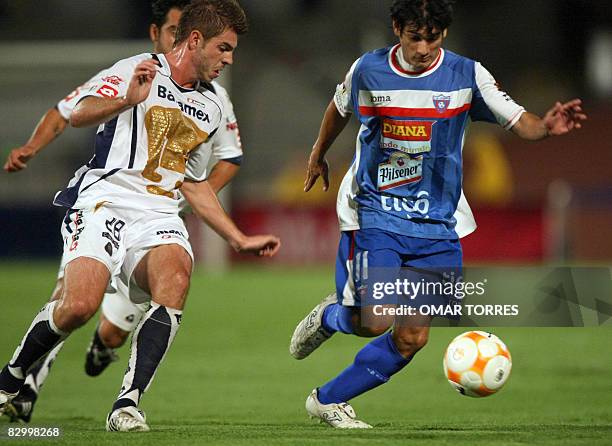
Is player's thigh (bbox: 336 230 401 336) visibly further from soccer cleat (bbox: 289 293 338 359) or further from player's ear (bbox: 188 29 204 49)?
player's ear (bbox: 188 29 204 49)

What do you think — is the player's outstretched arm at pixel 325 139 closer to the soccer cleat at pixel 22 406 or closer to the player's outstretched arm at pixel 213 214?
the player's outstretched arm at pixel 213 214

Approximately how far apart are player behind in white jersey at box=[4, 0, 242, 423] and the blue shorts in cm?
104

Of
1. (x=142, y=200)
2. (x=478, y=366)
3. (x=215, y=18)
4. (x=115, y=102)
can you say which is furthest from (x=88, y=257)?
(x=478, y=366)

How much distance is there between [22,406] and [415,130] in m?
2.60

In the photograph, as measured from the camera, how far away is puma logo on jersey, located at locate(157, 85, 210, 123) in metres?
5.82

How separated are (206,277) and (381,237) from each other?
1142 cm

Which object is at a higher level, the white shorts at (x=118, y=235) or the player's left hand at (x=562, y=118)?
the player's left hand at (x=562, y=118)

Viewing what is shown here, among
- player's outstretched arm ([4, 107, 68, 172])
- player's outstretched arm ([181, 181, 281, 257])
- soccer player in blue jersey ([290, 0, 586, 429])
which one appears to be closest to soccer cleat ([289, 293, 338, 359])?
soccer player in blue jersey ([290, 0, 586, 429])

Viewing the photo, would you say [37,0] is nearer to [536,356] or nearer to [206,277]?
[206,277]

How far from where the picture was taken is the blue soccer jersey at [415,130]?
5.70 m

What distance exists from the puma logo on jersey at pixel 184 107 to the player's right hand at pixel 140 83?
0.43 meters

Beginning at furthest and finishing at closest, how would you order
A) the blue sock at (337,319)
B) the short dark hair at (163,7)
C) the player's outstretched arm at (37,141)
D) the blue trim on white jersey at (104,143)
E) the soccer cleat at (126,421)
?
1. the short dark hair at (163,7)
2. the blue sock at (337,319)
3. the blue trim on white jersey at (104,143)
4. the player's outstretched arm at (37,141)
5. the soccer cleat at (126,421)

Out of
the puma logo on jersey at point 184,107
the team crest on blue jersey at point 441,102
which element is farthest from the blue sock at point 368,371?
the puma logo on jersey at point 184,107

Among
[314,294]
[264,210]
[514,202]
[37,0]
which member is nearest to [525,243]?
[514,202]
